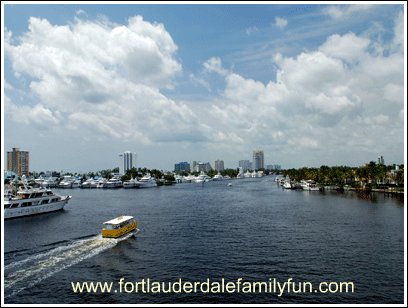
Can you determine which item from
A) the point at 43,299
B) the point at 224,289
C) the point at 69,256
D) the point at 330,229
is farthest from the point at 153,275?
the point at 330,229

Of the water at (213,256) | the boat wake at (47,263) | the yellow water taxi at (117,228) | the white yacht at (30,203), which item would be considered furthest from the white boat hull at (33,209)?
the yellow water taxi at (117,228)

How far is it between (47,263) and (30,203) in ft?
205

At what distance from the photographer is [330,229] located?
7169 cm

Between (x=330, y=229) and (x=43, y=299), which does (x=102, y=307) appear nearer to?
(x=43, y=299)

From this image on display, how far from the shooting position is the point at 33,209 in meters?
103

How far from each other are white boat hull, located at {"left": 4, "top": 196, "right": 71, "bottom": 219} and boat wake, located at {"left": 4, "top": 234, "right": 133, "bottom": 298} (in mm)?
45385

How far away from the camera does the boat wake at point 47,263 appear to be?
40.9 m

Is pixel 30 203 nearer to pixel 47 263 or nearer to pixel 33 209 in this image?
pixel 33 209

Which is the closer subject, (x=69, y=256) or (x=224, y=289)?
(x=224, y=289)

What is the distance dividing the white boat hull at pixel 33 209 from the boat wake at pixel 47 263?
45385 millimetres

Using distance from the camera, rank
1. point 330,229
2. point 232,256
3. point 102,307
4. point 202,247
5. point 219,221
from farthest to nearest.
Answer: point 219,221 → point 330,229 → point 202,247 → point 232,256 → point 102,307

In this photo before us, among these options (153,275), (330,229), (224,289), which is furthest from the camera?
(330,229)

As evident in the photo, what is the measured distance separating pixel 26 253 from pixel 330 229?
5853 centimetres

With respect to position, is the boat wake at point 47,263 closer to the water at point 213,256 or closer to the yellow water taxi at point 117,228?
the water at point 213,256
